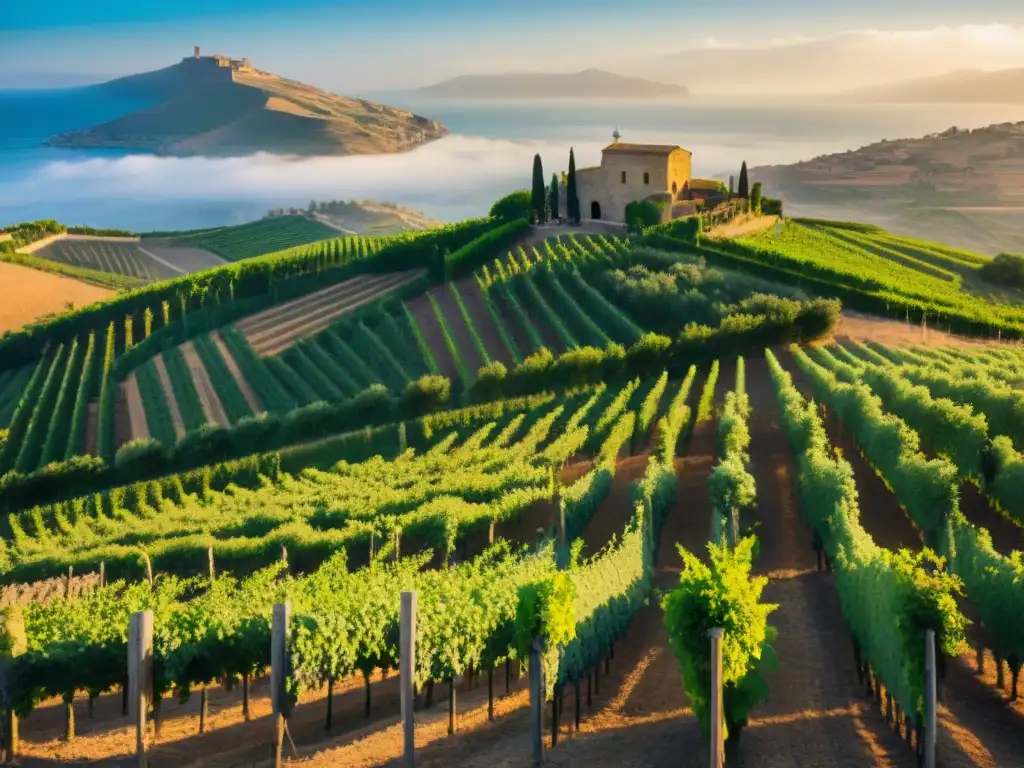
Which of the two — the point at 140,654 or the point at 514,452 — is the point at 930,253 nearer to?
the point at 514,452

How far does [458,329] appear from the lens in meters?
52.7

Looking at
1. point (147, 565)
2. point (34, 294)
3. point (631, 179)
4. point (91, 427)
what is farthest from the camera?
point (34, 294)

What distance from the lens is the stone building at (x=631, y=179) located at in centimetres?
6494

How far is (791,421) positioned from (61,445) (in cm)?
3343

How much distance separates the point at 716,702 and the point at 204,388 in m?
43.7

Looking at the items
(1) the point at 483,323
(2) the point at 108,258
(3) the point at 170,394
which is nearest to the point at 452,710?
(1) the point at 483,323

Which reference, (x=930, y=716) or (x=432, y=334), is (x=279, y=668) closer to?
(x=930, y=716)

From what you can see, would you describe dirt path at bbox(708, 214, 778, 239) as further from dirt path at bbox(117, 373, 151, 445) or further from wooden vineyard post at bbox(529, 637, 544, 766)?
wooden vineyard post at bbox(529, 637, 544, 766)

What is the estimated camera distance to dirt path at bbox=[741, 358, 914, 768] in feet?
45.1

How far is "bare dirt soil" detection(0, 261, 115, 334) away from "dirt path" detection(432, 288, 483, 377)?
3068 cm

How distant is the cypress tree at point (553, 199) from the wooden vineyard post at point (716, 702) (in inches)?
2264

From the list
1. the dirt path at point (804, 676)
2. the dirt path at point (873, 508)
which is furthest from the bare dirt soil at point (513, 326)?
the dirt path at point (804, 676)

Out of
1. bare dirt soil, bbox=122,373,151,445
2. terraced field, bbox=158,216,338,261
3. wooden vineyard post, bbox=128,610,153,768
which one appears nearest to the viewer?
wooden vineyard post, bbox=128,610,153,768

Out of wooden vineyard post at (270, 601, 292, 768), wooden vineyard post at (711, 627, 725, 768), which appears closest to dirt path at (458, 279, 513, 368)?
wooden vineyard post at (270, 601, 292, 768)
